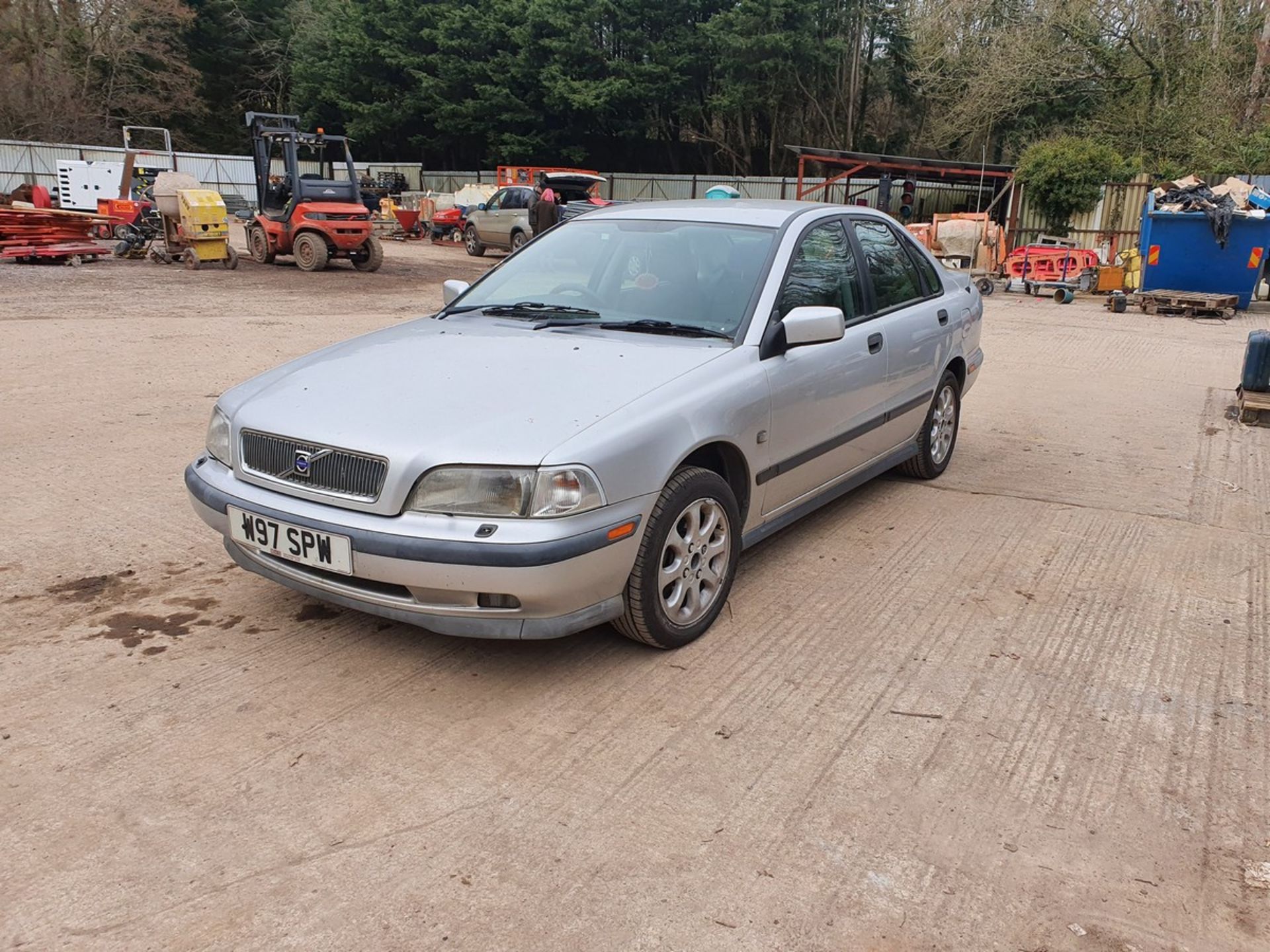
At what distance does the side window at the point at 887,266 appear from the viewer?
492 cm

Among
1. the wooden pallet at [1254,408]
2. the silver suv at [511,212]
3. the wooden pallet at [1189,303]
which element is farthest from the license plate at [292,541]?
the silver suv at [511,212]

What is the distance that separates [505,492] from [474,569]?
0.25 meters

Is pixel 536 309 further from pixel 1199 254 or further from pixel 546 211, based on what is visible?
pixel 546 211

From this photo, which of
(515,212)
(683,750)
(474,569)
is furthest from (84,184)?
(683,750)

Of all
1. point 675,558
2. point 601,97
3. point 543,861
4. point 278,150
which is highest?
point 601,97

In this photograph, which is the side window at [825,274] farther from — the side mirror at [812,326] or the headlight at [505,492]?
the headlight at [505,492]

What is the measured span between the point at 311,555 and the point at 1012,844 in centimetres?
225

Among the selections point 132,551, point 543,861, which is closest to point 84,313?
point 132,551

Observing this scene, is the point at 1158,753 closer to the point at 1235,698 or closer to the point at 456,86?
the point at 1235,698

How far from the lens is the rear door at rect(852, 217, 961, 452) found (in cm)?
489

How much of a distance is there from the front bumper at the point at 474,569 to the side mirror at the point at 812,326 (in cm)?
100

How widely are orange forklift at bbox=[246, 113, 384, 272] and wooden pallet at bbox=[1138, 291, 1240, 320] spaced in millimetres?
13212

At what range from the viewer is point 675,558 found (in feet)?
11.5

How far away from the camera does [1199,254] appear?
15.1 m
